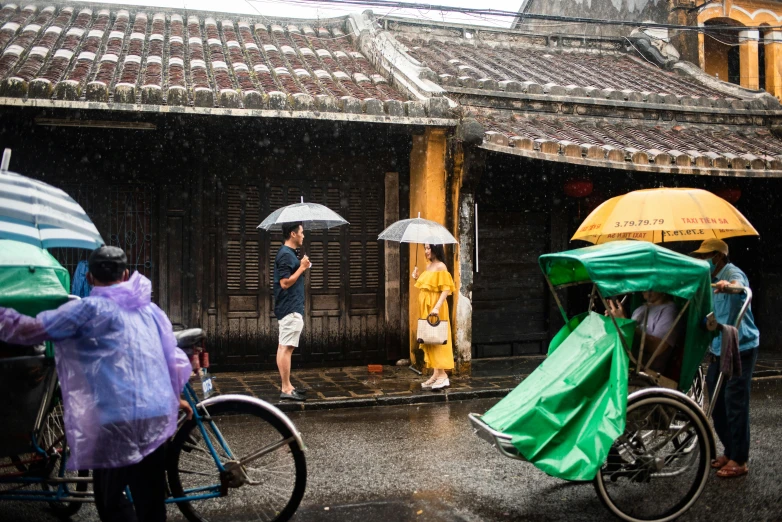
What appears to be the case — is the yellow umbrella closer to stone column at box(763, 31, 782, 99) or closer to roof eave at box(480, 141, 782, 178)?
roof eave at box(480, 141, 782, 178)

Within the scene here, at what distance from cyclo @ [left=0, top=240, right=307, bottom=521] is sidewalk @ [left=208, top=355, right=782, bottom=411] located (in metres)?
3.92

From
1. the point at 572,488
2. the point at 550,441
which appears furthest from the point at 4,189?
the point at 572,488

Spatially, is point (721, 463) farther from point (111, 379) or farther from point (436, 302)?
point (111, 379)

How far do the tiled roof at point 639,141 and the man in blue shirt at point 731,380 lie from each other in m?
4.61

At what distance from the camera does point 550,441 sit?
4.59 metres

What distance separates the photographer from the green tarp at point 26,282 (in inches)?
148

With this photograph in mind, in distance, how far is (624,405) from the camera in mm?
4512

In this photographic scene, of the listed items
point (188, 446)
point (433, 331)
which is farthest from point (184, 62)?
point (188, 446)

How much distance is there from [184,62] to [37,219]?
744 cm

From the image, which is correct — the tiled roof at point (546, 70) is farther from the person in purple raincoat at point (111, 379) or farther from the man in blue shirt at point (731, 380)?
the person in purple raincoat at point (111, 379)

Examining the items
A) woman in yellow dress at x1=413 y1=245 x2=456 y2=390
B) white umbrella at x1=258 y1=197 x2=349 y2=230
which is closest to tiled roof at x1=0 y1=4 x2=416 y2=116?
white umbrella at x1=258 y1=197 x2=349 y2=230

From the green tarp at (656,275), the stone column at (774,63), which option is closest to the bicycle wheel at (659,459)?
the green tarp at (656,275)

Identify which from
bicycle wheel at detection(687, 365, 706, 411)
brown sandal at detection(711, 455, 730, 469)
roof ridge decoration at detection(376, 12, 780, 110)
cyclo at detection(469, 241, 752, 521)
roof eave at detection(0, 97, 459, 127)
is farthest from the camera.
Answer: roof ridge decoration at detection(376, 12, 780, 110)

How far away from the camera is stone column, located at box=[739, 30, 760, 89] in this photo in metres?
15.7
